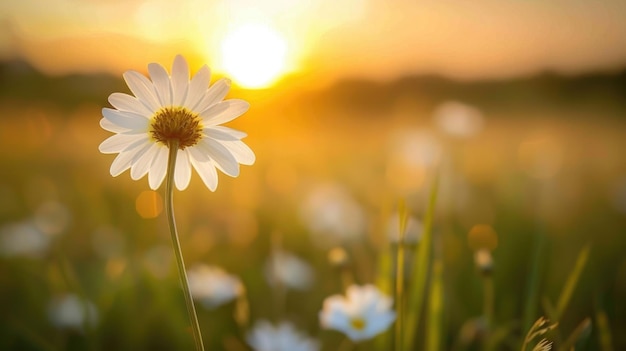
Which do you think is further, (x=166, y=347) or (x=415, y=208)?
(x=415, y=208)

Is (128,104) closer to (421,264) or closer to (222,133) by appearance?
(222,133)

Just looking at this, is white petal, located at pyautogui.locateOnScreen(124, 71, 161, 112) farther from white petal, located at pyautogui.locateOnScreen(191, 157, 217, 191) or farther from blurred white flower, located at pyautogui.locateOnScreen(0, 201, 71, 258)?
blurred white flower, located at pyautogui.locateOnScreen(0, 201, 71, 258)

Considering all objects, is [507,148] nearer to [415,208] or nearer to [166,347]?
[415,208]

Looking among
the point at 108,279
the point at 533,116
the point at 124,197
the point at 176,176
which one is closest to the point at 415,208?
the point at 124,197

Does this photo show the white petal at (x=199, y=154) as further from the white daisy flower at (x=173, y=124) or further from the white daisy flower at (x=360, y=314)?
the white daisy flower at (x=360, y=314)

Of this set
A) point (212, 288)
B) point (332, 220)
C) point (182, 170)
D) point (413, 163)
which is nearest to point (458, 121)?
point (413, 163)

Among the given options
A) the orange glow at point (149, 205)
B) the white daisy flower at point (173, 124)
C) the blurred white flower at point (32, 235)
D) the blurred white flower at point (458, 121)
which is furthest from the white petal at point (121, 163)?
the blurred white flower at point (458, 121)
